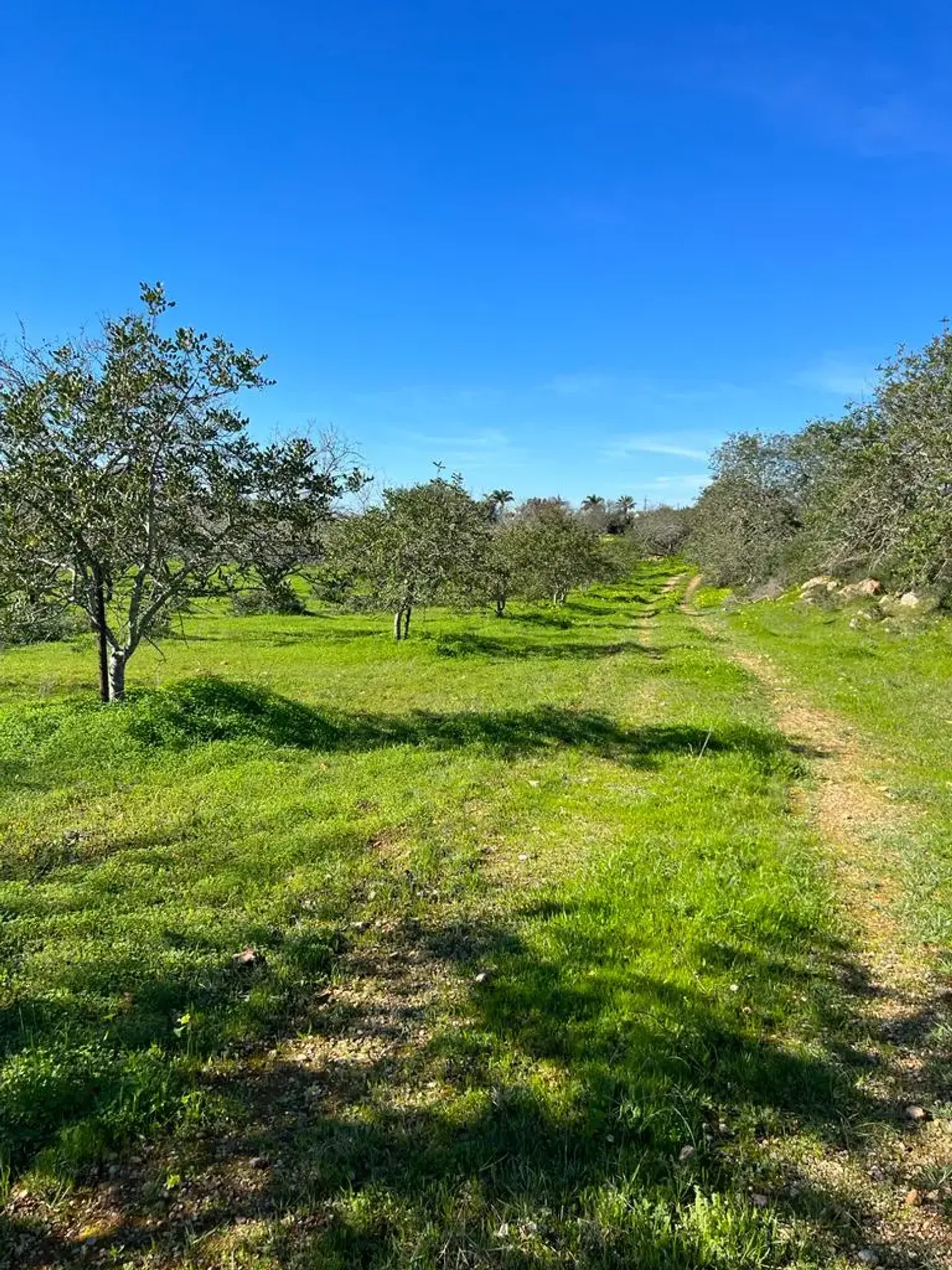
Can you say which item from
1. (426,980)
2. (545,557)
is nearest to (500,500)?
(545,557)

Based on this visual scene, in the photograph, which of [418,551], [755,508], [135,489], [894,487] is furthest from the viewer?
[755,508]

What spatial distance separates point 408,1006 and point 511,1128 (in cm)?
139

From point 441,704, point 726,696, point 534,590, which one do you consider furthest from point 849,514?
point 534,590

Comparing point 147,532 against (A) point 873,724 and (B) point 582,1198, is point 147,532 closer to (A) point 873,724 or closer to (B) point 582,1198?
(B) point 582,1198

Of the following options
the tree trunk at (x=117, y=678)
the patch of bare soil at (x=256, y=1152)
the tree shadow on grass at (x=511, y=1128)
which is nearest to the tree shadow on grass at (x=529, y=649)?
the tree trunk at (x=117, y=678)

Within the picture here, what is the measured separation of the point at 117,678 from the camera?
13.5 m

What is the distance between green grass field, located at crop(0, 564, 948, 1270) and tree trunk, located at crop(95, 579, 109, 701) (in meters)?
2.03

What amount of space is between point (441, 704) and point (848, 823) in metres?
9.44

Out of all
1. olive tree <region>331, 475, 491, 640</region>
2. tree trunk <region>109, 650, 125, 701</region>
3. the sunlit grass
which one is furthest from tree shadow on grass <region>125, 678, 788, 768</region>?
olive tree <region>331, 475, 491, 640</region>

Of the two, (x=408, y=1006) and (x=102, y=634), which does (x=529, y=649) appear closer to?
(x=102, y=634)

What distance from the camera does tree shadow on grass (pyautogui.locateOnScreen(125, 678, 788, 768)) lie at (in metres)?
11.5

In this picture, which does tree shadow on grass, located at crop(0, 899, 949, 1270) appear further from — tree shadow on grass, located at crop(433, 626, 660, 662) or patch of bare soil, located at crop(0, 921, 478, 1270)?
tree shadow on grass, located at crop(433, 626, 660, 662)

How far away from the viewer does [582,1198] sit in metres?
3.29

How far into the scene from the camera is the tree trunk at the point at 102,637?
12945 mm
